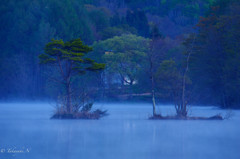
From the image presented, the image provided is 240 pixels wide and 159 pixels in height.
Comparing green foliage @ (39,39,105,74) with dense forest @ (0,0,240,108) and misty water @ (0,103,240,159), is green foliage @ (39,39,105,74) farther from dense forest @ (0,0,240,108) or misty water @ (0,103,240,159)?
dense forest @ (0,0,240,108)

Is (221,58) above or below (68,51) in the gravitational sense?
above

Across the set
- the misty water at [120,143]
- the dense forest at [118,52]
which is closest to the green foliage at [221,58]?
the dense forest at [118,52]

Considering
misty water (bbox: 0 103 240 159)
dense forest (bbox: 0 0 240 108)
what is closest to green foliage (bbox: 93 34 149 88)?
dense forest (bbox: 0 0 240 108)

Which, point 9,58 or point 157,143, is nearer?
point 157,143

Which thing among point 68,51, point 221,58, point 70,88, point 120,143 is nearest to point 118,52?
point 221,58

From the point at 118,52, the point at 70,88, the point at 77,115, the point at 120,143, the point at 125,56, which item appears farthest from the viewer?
the point at 118,52

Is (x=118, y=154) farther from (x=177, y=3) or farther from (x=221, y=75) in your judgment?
(x=177, y=3)

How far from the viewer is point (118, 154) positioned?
1113cm

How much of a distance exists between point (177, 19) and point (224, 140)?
62.8 m

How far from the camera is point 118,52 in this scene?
48062 mm

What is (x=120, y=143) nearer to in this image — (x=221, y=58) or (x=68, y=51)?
(x=68, y=51)

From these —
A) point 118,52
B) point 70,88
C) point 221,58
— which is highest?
point 118,52

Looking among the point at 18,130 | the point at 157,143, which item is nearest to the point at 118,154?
the point at 157,143

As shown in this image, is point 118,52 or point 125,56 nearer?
point 125,56
